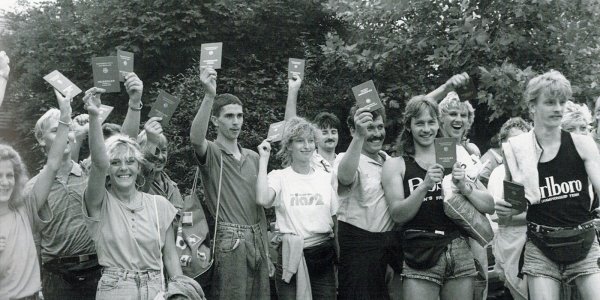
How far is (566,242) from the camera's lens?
15.2 ft

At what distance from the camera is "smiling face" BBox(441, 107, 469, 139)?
6102 mm

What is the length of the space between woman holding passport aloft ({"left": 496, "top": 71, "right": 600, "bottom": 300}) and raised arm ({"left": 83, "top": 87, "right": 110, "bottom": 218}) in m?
2.70

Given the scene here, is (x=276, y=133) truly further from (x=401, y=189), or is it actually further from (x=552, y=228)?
(x=552, y=228)

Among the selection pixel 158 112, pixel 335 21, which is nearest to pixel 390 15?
pixel 335 21

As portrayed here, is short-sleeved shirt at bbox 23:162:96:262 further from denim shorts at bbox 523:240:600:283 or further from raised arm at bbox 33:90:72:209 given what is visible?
denim shorts at bbox 523:240:600:283

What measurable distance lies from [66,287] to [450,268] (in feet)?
9.06

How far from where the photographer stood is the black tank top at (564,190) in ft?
15.5

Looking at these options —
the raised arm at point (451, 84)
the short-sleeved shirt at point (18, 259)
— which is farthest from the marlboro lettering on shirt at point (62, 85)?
the raised arm at point (451, 84)

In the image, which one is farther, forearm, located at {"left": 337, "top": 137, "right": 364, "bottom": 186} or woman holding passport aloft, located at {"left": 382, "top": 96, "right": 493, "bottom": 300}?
forearm, located at {"left": 337, "top": 137, "right": 364, "bottom": 186}

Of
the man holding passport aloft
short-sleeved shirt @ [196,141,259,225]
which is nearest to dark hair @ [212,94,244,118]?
the man holding passport aloft

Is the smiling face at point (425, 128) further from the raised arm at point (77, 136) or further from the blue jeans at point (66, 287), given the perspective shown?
the raised arm at point (77, 136)

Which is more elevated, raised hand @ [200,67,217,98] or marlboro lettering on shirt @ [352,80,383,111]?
raised hand @ [200,67,217,98]

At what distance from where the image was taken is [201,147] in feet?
17.1

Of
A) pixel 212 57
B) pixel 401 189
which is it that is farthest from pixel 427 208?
pixel 212 57
